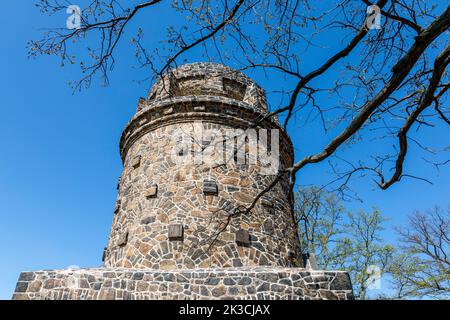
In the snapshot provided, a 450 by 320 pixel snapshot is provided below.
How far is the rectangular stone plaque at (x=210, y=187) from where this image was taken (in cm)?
844

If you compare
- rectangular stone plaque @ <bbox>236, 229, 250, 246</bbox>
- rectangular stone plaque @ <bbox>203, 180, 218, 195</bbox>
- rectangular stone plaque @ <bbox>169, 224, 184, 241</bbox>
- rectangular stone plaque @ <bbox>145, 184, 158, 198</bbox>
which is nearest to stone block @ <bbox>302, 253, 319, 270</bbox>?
rectangular stone plaque @ <bbox>236, 229, 250, 246</bbox>

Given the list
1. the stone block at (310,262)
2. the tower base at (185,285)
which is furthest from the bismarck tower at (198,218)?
the stone block at (310,262)

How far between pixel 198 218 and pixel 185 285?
2.37 m

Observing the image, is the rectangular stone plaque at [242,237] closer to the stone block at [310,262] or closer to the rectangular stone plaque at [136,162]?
the stone block at [310,262]

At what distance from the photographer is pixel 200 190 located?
8.47m

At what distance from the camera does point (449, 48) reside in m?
3.39

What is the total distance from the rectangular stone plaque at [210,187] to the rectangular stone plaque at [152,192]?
1328 millimetres

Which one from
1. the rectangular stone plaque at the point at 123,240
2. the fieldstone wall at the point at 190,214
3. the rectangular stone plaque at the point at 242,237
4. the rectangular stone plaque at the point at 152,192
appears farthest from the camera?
the rectangular stone plaque at the point at 152,192

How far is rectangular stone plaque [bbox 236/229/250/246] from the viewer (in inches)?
311

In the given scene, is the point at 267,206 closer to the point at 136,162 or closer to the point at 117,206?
the point at 136,162

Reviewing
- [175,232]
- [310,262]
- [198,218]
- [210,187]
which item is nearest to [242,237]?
[198,218]

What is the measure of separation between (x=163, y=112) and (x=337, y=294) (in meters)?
6.78
